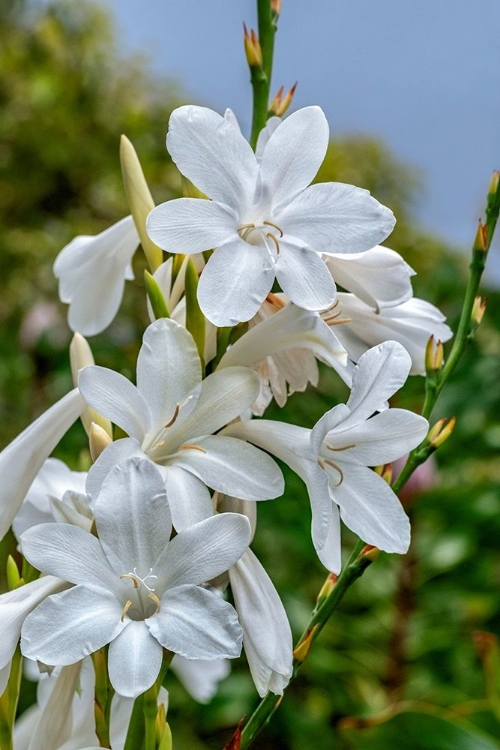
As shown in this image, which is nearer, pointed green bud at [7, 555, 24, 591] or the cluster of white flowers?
the cluster of white flowers

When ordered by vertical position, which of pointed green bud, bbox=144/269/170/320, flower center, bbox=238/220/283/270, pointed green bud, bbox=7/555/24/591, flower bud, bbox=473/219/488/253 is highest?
flower center, bbox=238/220/283/270

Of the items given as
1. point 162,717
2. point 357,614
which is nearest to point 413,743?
point 162,717

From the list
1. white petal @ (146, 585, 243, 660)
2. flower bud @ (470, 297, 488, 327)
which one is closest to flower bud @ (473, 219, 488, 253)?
flower bud @ (470, 297, 488, 327)

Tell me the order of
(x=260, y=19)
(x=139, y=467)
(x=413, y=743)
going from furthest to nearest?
(x=413, y=743) → (x=260, y=19) → (x=139, y=467)

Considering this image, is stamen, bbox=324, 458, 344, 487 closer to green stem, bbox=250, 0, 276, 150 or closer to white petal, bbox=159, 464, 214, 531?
white petal, bbox=159, 464, 214, 531

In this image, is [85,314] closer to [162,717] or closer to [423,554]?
[162,717]

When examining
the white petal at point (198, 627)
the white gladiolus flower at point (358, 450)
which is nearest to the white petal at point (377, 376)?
the white gladiolus flower at point (358, 450)

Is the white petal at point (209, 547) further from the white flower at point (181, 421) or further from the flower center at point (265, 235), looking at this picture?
the flower center at point (265, 235)
